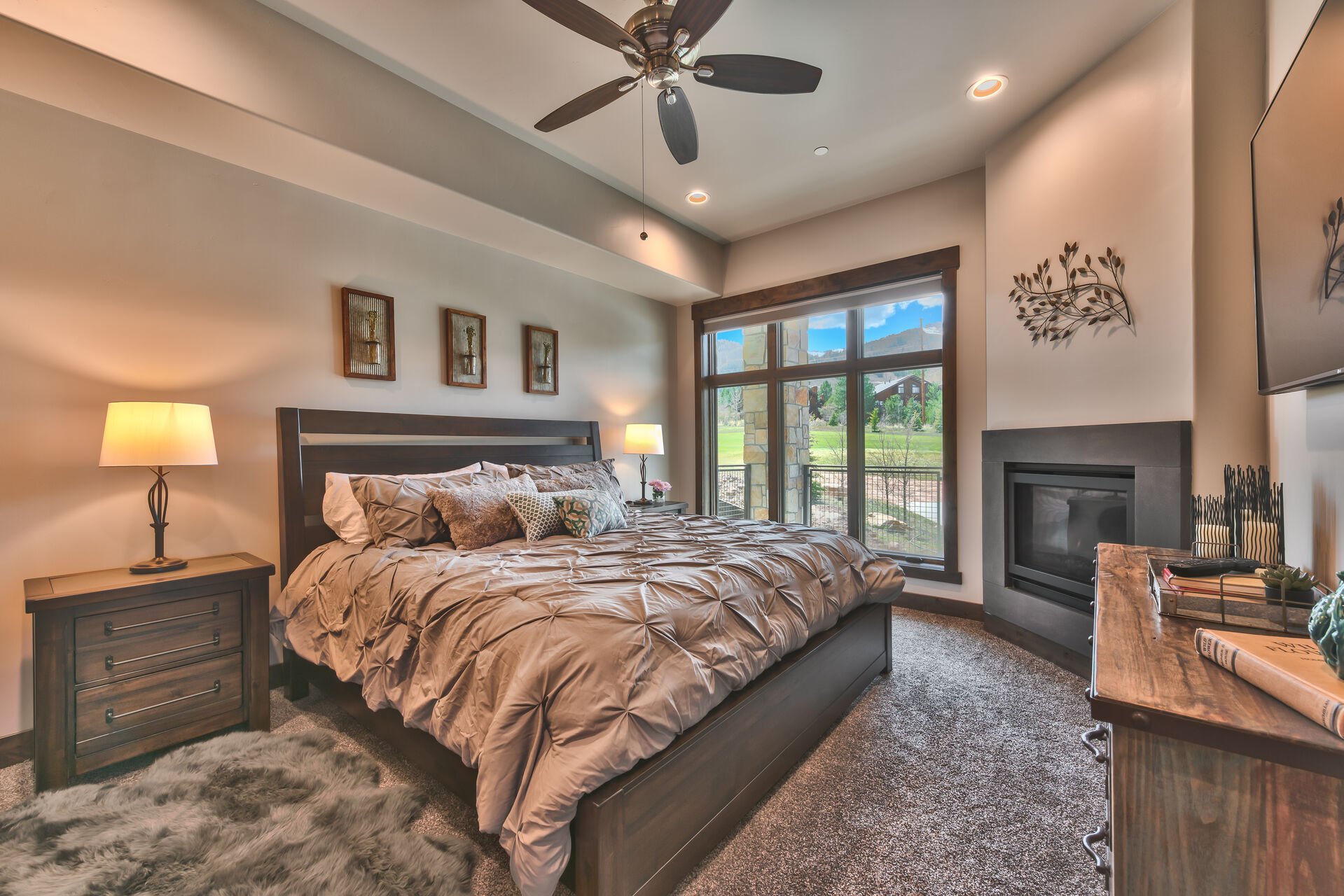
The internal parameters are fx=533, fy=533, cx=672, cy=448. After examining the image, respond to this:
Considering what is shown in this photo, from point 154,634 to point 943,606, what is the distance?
14.1ft

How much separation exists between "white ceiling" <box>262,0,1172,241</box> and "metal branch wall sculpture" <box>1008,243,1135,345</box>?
0.93 m

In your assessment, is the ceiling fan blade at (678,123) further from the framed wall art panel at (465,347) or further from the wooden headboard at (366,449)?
the wooden headboard at (366,449)

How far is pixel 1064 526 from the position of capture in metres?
3.01

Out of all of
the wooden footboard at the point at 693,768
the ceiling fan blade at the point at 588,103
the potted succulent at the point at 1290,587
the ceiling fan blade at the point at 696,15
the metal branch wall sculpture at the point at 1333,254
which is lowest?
the wooden footboard at the point at 693,768

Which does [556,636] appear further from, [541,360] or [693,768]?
[541,360]

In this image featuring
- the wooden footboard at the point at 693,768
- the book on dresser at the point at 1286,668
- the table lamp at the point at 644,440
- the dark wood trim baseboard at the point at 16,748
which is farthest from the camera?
the table lamp at the point at 644,440

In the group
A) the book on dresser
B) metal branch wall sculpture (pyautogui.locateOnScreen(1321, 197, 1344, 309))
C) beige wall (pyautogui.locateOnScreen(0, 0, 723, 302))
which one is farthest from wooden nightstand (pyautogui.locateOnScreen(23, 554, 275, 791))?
metal branch wall sculpture (pyautogui.locateOnScreen(1321, 197, 1344, 309))

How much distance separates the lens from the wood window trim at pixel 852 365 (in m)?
3.72

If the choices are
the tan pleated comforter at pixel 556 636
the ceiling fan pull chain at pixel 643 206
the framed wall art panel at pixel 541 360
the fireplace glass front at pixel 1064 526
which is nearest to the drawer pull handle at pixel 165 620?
the tan pleated comforter at pixel 556 636

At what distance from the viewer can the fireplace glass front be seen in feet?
8.89

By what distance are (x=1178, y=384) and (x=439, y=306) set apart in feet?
12.8

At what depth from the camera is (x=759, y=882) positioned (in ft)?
4.81

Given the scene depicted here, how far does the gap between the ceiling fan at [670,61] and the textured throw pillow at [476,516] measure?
→ 1738 millimetres

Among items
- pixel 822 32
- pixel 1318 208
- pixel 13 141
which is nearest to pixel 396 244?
pixel 13 141
